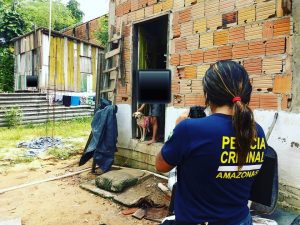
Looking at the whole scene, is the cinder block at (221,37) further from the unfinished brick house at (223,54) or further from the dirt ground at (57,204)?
the dirt ground at (57,204)

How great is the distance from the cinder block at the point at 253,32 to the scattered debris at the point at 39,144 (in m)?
5.88

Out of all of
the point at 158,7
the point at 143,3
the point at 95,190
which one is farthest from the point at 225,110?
the point at 143,3

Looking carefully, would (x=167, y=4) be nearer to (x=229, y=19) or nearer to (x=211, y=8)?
(x=211, y=8)

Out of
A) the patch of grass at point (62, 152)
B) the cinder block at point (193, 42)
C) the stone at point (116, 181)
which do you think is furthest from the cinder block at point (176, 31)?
the patch of grass at point (62, 152)

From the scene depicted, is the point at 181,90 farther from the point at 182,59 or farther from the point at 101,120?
the point at 101,120

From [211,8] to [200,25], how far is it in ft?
0.92

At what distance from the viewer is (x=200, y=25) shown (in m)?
4.44

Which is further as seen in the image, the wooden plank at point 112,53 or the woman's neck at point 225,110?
the wooden plank at point 112,53

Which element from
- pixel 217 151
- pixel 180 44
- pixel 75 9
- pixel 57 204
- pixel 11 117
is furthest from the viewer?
pixel 75 9

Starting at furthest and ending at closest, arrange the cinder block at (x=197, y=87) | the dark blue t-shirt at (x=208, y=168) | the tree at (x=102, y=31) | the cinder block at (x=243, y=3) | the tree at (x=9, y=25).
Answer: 1. the tree at (x=102, y=31)
2. the tree at (x=9, y=25)
3. the cinder block at (x=197, y=87)
4. the cinder block at (x=243, y=3)
5. the dark blue t-shirt at (x=208, y=168)

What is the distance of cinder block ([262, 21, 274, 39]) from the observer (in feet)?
11.7

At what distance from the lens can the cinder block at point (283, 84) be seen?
3418mm

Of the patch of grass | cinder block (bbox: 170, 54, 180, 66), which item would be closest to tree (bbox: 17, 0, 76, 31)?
the patch of grass

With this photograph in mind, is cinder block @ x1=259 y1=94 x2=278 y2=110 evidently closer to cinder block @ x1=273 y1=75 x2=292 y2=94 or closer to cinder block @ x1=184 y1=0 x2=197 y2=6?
cinder block @ x1=273 y1=75 x2=292 y2=94
